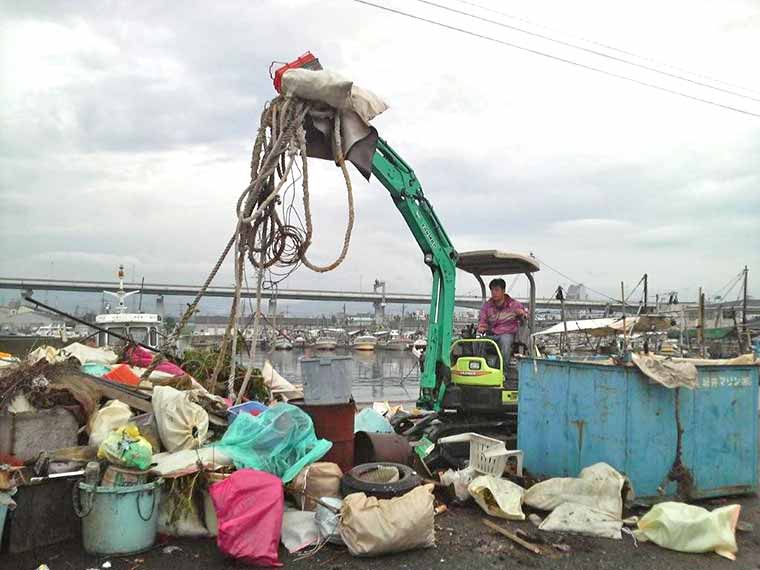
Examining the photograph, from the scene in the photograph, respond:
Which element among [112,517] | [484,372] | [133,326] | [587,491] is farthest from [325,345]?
[112,517]

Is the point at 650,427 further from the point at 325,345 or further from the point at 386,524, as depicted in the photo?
the point at 325,345

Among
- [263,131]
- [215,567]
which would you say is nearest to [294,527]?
[215,567]

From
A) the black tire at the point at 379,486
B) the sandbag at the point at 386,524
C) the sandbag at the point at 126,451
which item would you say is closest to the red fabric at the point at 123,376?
the sandbag at the point at 126,451

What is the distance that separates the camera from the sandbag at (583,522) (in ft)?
15.3

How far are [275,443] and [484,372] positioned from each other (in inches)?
126

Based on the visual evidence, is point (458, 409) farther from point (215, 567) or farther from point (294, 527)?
point (215, 567)

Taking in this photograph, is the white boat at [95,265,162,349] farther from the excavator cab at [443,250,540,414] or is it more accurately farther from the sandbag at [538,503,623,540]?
the sandbag at [538,503,623,540]

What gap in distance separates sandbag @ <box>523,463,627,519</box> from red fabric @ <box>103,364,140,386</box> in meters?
4.40

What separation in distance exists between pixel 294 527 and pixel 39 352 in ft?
13.6

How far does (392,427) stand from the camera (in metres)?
8.03

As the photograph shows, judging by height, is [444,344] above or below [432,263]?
below

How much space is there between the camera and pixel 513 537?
178 inches

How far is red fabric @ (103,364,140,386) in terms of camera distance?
20.6 feet

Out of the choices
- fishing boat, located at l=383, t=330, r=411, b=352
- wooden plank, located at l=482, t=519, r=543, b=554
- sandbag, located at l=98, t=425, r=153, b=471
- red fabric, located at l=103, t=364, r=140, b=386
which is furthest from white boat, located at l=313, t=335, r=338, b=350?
sandbag, located at l=98, t=425, r=153, b=471
